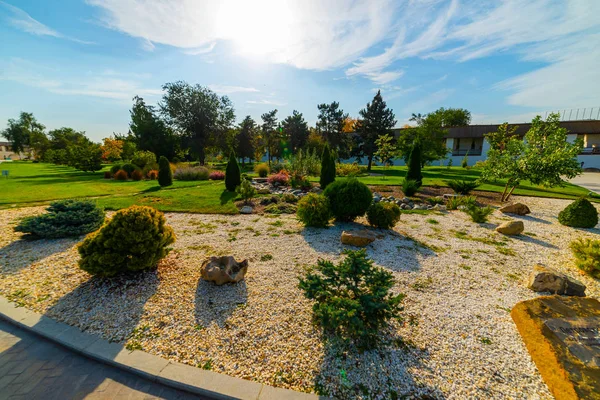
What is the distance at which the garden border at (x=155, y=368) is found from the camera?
7.60 ft

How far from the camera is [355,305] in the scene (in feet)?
9.05

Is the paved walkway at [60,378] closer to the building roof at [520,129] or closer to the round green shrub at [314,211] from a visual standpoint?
the round green shrub at [314,211]

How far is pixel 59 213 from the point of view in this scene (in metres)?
6.36

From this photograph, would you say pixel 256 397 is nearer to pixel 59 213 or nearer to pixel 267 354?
pixel 267 354

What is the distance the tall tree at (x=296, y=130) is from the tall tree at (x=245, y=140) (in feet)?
20.0

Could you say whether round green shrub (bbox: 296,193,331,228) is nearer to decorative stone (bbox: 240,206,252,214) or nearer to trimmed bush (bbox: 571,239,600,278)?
decorative stone (bbox: 240,206,252,214)

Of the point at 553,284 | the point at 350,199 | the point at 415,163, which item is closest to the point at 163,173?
the point at 350,199

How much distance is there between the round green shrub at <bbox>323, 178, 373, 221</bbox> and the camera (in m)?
7.23

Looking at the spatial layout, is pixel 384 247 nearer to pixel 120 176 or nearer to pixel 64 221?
pixel 64 221

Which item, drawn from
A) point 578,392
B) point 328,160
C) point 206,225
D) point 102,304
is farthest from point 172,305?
point 328,160

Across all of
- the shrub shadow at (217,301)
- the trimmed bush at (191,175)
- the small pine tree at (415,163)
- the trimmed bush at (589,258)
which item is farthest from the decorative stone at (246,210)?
the trimmed bush at (191,175)

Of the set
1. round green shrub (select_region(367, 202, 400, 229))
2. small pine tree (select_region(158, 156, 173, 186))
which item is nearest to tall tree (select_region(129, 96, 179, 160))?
small pine tree (select_region(158, 156, 173, 186))

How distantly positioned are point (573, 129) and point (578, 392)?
48946 mm

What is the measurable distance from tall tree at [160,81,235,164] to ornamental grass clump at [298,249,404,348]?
34.0m
